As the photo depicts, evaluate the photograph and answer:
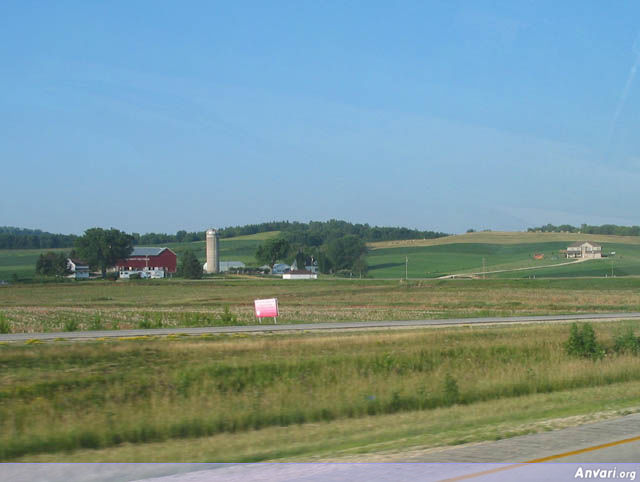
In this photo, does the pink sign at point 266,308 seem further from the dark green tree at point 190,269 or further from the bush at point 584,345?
the dark green tree at point 190,269

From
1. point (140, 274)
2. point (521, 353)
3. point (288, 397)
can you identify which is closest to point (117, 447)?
point (288, 397)

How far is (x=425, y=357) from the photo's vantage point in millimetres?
26234

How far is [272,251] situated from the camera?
607ft

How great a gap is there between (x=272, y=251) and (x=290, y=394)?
542ft

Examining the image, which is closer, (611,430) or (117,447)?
(611,430)

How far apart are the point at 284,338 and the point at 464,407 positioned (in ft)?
35.3

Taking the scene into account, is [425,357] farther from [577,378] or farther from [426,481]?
[426,481]

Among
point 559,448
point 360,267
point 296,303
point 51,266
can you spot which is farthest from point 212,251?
point 559,448

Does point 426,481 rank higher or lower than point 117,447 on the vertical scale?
higher

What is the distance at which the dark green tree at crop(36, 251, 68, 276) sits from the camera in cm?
14738

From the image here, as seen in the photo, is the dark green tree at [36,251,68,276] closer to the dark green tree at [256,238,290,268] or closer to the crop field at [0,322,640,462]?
the dark green tree at [256,238,290,268]

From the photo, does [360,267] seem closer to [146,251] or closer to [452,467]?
[146,251]

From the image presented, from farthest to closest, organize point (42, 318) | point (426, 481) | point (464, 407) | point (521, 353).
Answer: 1. point (42, 318)
2. point (521, 353)
3. point (464, 407)
4. point (426, 481)

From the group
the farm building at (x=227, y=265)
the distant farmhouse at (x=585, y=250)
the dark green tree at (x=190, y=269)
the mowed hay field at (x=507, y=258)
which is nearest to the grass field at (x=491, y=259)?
the mowed hay field at (x=507, y=258)
